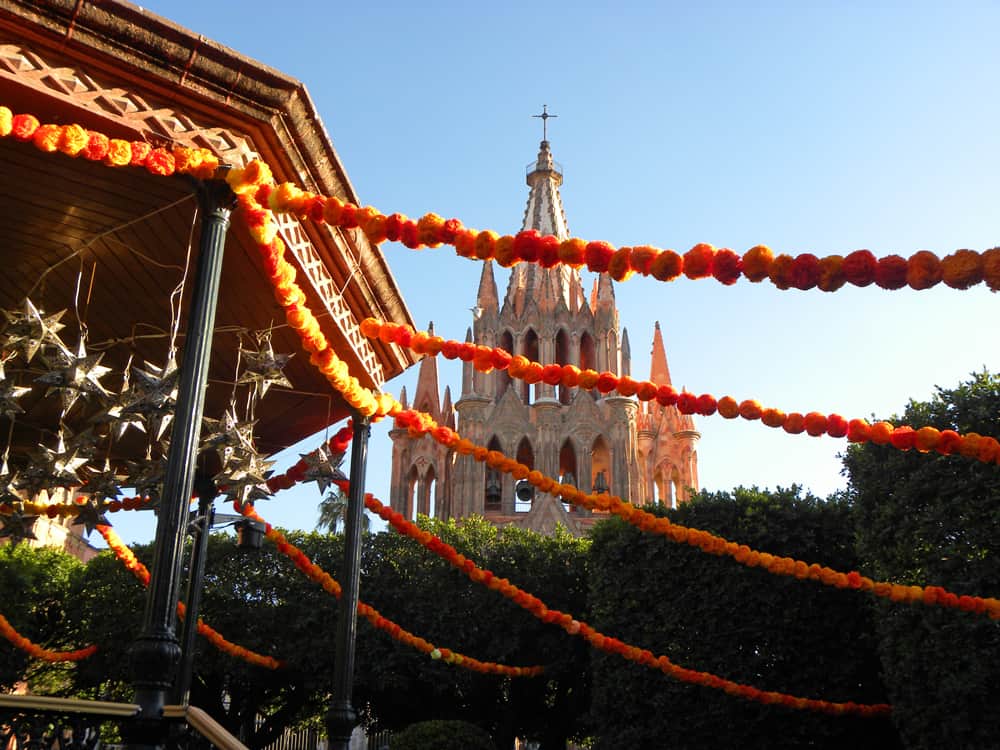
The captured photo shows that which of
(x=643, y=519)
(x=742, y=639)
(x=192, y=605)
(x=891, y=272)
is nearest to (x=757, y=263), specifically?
(x=891, y=272)

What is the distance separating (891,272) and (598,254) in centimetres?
203

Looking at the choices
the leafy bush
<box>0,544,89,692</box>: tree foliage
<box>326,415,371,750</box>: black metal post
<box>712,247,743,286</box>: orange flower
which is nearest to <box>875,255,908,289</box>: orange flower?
<box>712,247,743,286</box>: orange flower

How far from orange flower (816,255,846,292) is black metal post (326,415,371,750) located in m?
5.79

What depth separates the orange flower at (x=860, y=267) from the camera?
19.5ft

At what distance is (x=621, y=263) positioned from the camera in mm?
6676

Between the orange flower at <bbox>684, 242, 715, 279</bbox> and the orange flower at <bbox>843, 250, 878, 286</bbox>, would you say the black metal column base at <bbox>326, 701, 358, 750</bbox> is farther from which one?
the orange flower at <bbox>843, 250, 878, 286</bbox>

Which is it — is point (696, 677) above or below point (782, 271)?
below

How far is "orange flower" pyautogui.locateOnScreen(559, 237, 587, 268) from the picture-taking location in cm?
673

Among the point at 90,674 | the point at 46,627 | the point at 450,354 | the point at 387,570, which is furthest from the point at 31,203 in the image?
the point at 46,627

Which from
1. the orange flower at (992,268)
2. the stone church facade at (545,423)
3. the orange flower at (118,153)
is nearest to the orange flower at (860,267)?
the orange flower at (992,268)

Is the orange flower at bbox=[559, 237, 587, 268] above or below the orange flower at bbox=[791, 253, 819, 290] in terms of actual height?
above

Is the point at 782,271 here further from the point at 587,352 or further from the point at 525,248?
the point at 587,352

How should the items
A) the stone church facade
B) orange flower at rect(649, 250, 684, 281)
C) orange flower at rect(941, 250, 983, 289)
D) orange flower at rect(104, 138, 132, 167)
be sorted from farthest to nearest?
the stone church facade
orange flower at rect(649, 250, 684, 281)
orange flower at rect(104, 138, 132, 167)
orange flower at rect(941, 250, 983, 289)

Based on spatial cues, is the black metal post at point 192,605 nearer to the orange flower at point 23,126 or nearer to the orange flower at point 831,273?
the orange flower at point 23,126
